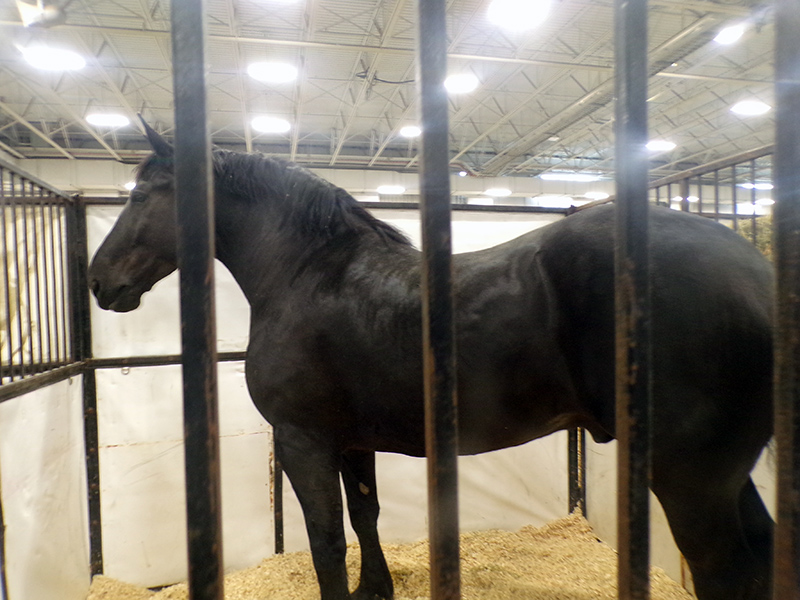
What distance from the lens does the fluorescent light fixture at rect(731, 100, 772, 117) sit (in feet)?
24.2

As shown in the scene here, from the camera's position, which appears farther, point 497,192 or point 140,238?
point 497,192

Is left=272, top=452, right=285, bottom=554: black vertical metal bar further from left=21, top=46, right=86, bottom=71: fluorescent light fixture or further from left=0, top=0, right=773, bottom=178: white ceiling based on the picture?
left=21, top=46, right=86, bottom=71: fluorescent light fixture

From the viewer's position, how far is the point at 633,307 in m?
0.61

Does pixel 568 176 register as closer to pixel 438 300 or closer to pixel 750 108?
pixel 750 108

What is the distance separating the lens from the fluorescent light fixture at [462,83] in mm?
5930

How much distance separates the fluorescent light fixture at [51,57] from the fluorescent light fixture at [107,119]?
1.94 meters

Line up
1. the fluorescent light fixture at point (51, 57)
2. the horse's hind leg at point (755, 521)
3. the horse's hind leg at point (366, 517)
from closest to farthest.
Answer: the horse's hind leg at point (755, 521), the horse's hind leg at point (366, 517), the fluorescent light fixture at point (51, 57)

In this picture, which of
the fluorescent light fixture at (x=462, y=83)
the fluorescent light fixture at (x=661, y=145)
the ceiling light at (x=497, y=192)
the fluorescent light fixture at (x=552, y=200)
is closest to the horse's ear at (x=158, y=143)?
the fluorescent light fixture at (x=462, y=83)

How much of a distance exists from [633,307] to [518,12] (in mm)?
4856

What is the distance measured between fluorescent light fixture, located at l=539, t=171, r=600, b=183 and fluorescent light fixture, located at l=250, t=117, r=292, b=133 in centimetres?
692

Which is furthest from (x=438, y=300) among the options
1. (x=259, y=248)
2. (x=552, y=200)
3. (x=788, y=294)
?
(x=552, y=200)

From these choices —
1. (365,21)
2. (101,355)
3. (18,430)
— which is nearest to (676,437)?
(18,430)

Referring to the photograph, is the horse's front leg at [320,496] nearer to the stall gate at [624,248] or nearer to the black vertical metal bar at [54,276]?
the stall gate at [624,248]

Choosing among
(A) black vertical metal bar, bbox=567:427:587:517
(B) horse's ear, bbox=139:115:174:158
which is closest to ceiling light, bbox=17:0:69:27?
(B) horse's ear, bbox=139:115:174:158
